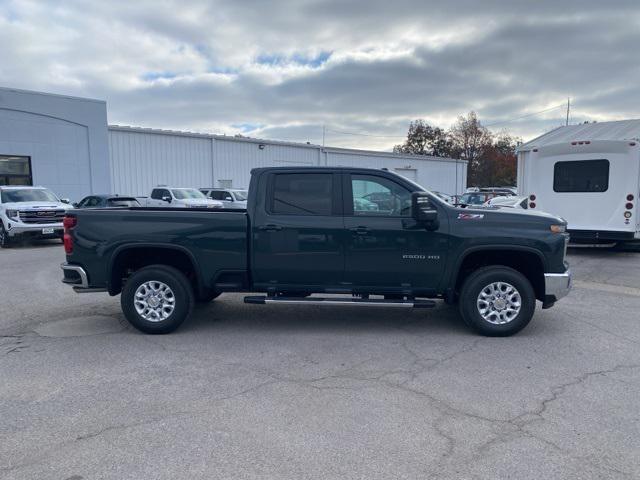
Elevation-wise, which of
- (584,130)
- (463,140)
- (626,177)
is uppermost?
(463,140)

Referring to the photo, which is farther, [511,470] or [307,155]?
[307,155]

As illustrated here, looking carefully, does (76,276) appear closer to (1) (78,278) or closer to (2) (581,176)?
(1) (78,278)

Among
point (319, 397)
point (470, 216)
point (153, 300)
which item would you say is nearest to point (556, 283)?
point (470, 216)

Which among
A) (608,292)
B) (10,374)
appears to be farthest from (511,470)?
(608,292)

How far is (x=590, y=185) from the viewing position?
1214 cm

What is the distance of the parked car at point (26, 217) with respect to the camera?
1533 cm

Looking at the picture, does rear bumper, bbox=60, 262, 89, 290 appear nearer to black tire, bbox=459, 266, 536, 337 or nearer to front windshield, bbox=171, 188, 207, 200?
black tire, bbox=459, 266, 536, 337

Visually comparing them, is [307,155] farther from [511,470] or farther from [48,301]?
[511,470]

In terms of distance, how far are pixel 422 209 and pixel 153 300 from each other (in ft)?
11.1

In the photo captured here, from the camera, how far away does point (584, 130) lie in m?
17.2

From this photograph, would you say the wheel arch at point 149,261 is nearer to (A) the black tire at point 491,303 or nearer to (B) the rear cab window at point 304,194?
(B) the rear cab window at point 304,194

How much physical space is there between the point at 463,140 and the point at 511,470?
69355mm

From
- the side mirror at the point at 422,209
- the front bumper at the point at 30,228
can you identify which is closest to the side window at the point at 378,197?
the side mirror at the point at 422,209

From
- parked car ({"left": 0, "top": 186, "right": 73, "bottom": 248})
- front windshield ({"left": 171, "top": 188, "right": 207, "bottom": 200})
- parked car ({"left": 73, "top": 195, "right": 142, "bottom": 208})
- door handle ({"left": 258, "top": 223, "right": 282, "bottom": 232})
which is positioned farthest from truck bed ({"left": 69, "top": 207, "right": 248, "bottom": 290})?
front windshield ({"left": 171, "top": 188, "right": 207, "bottom": 200})
